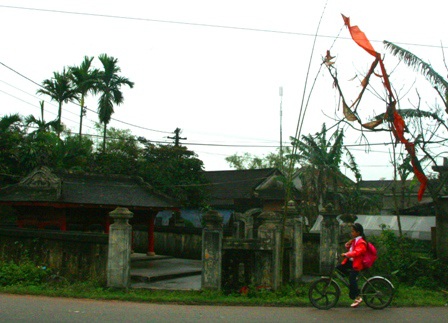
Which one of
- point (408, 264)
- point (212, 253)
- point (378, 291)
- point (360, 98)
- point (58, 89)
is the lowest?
point (378, 291)

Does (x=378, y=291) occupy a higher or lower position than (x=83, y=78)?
lower

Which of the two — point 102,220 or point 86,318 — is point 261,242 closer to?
point 86,318

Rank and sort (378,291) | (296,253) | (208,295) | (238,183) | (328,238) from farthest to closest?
(238,183)
(328,238)
(296,253)
(208,295)
(378,291)

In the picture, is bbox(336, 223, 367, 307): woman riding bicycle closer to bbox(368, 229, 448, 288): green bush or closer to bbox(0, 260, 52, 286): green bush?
bbox(368, 229, 448, 288): green bush

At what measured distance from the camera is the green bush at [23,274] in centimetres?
1374

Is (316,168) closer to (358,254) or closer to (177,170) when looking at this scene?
(177,170)

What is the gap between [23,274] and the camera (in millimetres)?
13859

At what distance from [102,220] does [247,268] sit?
8.28 metres

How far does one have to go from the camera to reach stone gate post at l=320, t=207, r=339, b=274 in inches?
621

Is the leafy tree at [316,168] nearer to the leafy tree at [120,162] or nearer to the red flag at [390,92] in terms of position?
the leafy tree at [120,162]

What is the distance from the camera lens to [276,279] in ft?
41.5

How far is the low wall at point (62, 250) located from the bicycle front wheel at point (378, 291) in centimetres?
638

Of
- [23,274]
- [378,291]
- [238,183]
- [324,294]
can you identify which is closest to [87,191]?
[23,274]

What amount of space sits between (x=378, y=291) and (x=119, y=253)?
6083 mm
